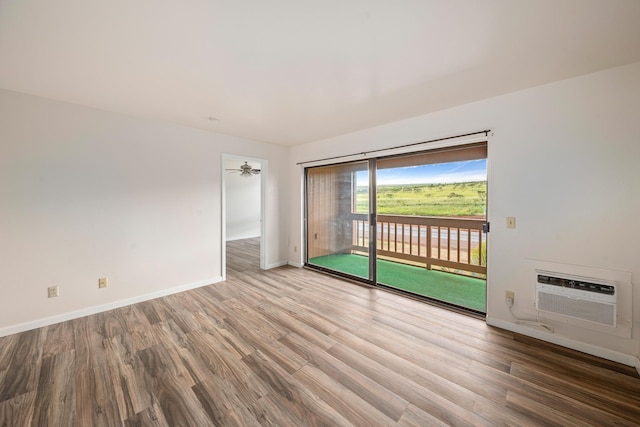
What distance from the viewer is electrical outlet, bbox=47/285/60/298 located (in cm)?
249

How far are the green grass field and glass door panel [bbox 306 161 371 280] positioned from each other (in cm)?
19

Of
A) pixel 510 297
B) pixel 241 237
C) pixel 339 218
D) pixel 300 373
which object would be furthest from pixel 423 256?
pixel 241 237

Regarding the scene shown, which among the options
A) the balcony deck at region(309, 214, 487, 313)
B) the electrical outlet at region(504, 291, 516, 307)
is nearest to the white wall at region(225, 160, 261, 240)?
the balcony deck at region(309, 214, 487, 313)

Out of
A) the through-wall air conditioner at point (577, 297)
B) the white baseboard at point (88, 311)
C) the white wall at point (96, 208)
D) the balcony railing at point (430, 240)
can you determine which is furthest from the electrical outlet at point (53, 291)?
the through-wall air conditioner at point (577, 297)

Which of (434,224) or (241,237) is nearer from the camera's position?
(434,224)

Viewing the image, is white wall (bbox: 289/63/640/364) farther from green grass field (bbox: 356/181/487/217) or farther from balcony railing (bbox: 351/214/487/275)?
balcony railing (bbox: 351/214/487/275)

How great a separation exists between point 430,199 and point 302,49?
12.0 ft

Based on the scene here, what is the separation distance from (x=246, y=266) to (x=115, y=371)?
2891 mm

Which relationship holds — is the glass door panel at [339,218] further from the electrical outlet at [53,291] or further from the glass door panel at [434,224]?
the electrical outlet at [53,291]

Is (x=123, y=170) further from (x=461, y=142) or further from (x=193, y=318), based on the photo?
(x=461, y=142)

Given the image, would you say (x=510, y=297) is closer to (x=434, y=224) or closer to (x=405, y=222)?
(x=434, y=224)

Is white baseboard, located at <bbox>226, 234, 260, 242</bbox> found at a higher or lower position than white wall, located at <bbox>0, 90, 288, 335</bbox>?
lower

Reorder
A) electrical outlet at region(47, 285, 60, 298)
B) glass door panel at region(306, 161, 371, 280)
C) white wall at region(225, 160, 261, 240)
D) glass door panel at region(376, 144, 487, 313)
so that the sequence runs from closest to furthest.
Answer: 1. electrical outlet at region(47, 285, 60, 298)
2. glass door panel at region(376, 144, 487, 313)
3. glass door panel at region(306, 161, 371, 280)
4. white wall at region(225, 160, 261, 240)

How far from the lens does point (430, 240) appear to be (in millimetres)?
4430
